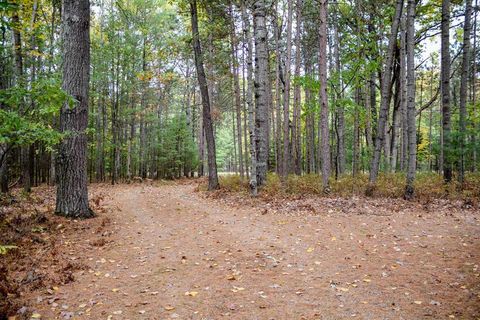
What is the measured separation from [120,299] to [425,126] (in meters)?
51.8

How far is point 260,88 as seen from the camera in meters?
12.4

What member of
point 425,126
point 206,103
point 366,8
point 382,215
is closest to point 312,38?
point 366,8

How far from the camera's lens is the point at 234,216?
9273 mm

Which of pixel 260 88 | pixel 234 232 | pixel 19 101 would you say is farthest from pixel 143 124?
pixel 19 101

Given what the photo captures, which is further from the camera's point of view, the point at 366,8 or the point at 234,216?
the point at 366,8

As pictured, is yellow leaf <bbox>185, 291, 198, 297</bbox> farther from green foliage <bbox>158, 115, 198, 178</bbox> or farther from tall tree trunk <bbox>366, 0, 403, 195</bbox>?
green foliage <bbox>158, 115, 198, 178</bbox>

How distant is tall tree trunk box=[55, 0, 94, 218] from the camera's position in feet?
27.2

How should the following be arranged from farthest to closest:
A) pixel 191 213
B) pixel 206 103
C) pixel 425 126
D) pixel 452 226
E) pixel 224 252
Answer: pixel 425 126
pixel 206 103
pixel 191 213
pixel 452 226
pixel 224 252

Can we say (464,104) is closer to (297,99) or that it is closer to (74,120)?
(297,99)

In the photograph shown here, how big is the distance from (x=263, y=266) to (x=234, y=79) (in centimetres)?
1656

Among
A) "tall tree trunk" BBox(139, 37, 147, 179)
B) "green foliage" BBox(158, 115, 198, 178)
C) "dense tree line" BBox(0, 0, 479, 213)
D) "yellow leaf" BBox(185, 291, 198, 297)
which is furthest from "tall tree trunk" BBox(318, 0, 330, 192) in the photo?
"green foliage" BBox(158, 115, 198, 178)

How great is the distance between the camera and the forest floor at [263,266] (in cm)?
400

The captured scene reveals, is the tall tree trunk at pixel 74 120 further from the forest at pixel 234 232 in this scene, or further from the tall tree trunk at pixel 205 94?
the tall tree trunk at pixel 205 94

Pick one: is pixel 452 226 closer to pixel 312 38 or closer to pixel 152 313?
pixel 152 313
